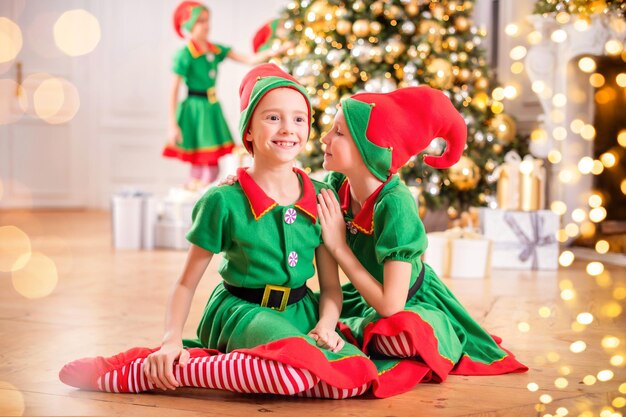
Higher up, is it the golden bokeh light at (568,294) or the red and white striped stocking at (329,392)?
the red and white striped stocking at (329,392)

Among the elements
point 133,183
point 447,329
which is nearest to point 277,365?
point 447,329

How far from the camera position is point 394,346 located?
1697 mm

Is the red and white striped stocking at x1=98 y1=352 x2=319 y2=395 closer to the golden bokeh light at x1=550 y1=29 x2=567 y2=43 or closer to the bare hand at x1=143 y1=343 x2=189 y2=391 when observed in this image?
the bare hand at x1=143 y1=343 x2=189 y2=391

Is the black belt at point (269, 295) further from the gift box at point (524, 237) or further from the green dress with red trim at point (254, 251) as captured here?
the gift box at point (524, 237)

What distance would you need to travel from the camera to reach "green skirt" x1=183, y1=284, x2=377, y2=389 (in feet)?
4.93

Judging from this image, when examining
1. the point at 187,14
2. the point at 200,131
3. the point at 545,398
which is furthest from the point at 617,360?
the point at 187,14

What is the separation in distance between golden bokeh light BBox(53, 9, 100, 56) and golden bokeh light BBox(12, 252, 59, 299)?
3487mm

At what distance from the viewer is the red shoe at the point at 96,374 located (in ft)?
5.16

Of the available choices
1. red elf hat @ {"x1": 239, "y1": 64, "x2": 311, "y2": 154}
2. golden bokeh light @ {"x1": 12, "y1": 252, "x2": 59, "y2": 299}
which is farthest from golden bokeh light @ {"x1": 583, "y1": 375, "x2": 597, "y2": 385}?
golden bokeh light @ {"x1": 12, "y1": 252, "x2": 59, "y2": 299}

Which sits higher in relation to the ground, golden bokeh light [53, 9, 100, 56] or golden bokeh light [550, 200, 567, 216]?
golden bokeh light [53, 9, 100, 56]

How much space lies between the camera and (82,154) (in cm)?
682

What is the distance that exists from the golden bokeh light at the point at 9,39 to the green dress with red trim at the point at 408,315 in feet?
17.6

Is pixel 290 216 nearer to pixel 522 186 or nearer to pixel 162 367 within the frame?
pixel 162 367

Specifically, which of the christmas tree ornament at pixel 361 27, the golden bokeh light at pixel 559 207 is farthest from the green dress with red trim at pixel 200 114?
the golden bokeh light at pixel 559 207
